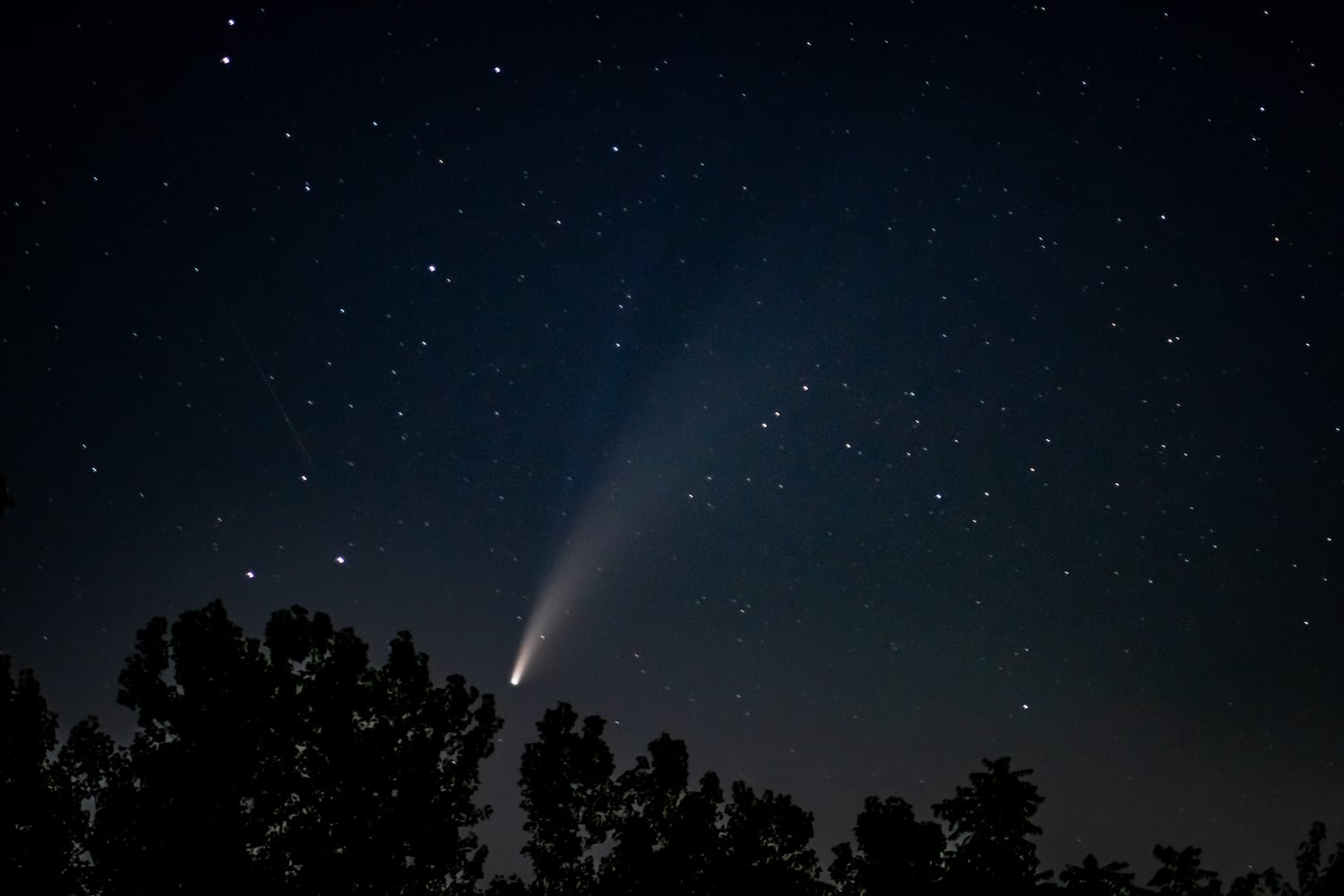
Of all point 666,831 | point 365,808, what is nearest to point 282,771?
point 365,808

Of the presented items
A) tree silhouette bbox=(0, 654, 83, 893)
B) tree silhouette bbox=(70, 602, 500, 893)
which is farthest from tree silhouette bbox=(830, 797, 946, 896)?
A: tree silhouette bbox=(0, 654, 83, 893)

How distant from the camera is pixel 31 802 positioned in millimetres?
13297

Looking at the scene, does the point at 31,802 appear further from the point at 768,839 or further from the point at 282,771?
the point at 768,839

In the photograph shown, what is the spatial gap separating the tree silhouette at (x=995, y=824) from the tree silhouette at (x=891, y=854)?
382 millimetres

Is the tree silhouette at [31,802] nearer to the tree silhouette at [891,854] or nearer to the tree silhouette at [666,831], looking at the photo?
the tree silhouette at [666,831]

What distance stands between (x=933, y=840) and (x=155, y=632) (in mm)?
12462

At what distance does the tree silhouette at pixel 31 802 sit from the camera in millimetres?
12914

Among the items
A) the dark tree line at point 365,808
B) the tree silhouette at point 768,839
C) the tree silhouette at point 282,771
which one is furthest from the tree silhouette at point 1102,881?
the tree silhouette at point 282,771

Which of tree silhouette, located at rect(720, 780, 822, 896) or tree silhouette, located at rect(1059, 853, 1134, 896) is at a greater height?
tree silhouette, located at rect(720, 780, 822, 896)

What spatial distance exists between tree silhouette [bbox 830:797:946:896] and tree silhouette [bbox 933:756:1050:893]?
1.25 ft

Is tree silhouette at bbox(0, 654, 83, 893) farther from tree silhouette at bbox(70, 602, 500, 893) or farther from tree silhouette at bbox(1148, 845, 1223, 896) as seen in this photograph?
tree silhouette at bbox(1148, 845, 1223, 896)

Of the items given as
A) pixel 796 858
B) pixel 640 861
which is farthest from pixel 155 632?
pixel 796 858

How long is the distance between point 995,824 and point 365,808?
9502mm

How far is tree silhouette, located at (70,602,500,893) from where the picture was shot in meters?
13.3
